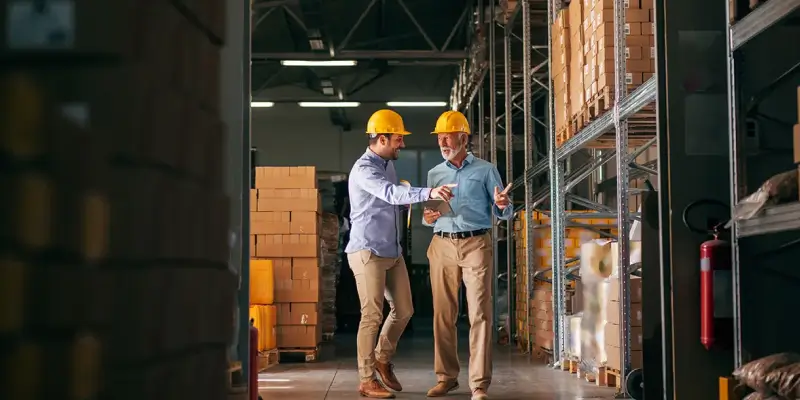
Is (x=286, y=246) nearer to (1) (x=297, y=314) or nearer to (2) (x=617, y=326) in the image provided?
(1) (x=297, y=314)

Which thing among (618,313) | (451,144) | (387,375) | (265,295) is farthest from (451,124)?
(265,295)

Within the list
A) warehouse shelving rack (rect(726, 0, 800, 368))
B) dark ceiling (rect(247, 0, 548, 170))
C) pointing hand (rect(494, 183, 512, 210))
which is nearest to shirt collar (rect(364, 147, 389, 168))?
pointing hand (rect(494, 183, 512, 210))

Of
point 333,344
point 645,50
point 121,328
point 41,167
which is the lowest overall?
point 333,344

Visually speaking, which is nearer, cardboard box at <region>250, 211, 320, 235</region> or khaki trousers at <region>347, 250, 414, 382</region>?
khaki trousers at <region>347, 250, 414, 382</region>

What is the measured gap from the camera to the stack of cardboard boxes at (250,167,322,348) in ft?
34.3

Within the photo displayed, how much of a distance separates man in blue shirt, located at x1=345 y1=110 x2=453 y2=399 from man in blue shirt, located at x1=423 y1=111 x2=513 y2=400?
1.06ft

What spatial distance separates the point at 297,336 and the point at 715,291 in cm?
685

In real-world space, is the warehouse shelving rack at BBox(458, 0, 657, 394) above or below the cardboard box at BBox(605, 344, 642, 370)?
above

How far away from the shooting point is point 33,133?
2.15 ft

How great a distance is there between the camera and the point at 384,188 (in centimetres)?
694

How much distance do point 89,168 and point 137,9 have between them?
0.50 ft

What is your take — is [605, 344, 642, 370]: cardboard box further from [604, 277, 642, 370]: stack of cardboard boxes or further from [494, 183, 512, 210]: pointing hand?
[494, 183, 512, 210]: pointing hand

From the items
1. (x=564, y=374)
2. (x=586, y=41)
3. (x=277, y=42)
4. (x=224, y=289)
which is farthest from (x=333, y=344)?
(x=224, y=289)

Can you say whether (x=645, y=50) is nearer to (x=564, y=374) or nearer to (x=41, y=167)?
(x=564, y=374)
